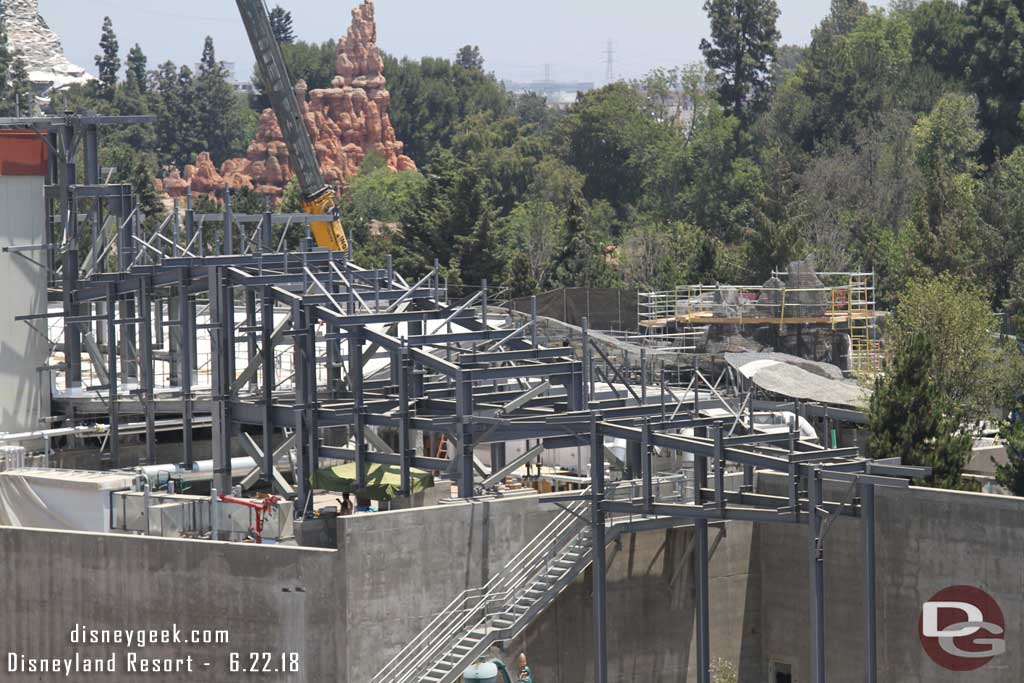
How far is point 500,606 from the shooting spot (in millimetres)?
42250

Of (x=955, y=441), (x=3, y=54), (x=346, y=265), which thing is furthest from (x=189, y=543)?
(x=3, y=54)

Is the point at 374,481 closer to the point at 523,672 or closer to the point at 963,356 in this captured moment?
the point at 523,672

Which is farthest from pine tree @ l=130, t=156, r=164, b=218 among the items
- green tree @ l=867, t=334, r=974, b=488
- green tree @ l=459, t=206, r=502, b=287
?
green tree @ l=867, t=334, r=974, b=488

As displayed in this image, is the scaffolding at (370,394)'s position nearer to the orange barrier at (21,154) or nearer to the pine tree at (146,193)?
the orange barrier at (21,154)

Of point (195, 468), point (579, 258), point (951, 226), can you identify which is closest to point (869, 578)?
point (195, 468)

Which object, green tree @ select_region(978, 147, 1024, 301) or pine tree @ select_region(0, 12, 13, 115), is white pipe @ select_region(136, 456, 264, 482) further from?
pine tree @ select_region(0, 12, 13, 115)

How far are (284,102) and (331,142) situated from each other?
118006 mm

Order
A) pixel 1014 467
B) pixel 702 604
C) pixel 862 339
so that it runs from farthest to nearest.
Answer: pixel 862 339 → pixel 1014 467 → pixel 702 604

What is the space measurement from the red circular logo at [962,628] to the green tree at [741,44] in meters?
125

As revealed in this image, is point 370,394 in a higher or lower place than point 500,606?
higher

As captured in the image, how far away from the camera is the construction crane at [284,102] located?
2854 inches

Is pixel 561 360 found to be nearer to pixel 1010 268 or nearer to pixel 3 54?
pixel 1010 268

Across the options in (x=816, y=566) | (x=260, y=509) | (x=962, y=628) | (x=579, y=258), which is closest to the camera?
(x=816, y=566)

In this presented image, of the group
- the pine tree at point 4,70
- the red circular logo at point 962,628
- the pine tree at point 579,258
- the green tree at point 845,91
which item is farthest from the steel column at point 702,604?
the pine tree at point 4,70
